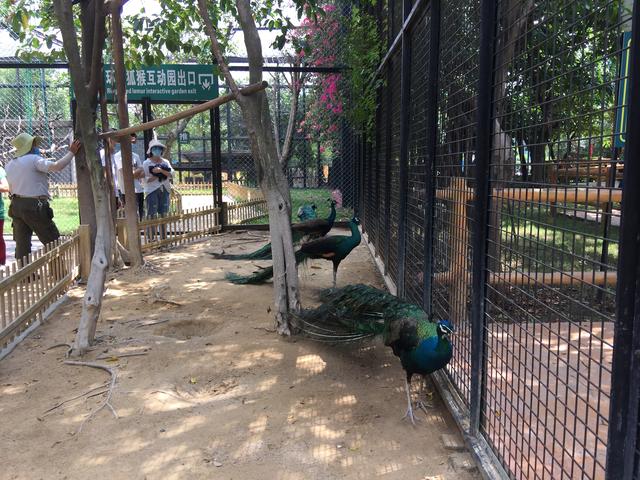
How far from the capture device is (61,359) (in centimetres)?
388

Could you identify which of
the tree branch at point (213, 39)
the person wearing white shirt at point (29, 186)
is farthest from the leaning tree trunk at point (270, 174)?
the person wearing white shirt at point (29, 186)

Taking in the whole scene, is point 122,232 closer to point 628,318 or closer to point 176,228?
point 176,228

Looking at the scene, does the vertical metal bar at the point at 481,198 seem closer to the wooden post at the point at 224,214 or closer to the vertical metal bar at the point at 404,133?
the vertical metal bar at the point at 404,133

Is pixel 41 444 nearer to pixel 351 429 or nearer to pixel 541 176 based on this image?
pixel 351 429

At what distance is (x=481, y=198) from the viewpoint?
2.41 m

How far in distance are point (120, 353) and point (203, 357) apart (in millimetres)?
650

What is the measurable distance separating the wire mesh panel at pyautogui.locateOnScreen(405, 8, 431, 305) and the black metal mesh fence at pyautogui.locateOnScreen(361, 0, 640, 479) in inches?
0.8

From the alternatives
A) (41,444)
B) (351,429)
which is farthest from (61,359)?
(351,429)

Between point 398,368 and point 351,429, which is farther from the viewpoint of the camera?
point 398,368

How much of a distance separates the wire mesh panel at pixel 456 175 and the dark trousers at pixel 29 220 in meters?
4.56

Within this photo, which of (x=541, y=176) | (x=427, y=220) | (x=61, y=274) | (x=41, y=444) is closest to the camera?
(x=541, y=176)

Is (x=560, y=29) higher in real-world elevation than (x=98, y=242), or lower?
higher

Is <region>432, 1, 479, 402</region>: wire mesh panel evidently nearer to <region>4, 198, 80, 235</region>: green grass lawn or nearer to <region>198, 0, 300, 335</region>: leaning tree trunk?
<region>198, 0, 300, 335</region>: leaning tree trunk

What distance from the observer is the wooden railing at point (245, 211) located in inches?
406
